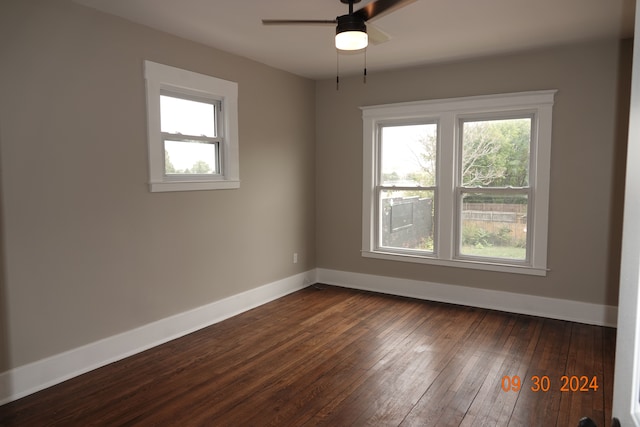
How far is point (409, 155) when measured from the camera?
16.6 feet

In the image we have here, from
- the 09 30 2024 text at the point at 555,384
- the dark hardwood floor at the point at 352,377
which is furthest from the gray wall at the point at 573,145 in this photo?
the 09 30 2024 text at the point at 555,384

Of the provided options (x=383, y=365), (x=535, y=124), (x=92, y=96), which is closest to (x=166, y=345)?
(x=383, y=365)

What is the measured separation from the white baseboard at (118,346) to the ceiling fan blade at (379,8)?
9.61 feet

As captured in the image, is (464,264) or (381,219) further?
(381,219)

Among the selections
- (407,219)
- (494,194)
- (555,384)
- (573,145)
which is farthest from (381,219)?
(555,384)

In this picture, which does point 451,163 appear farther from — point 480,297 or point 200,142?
point 200,142

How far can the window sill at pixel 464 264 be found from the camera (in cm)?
436

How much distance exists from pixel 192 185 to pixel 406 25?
2.31 m

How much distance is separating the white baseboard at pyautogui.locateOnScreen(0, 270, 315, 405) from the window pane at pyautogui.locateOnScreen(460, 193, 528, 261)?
2.34m

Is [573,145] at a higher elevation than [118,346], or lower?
higher

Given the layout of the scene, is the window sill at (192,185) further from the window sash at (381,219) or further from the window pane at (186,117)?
the window sash at (381,219)

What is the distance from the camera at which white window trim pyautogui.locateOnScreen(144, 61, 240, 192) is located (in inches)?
139

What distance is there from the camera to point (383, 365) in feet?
10.7

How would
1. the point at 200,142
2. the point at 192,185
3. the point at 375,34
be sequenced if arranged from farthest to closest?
the point at 200,142, the point at 192,185, the point at 375,34
